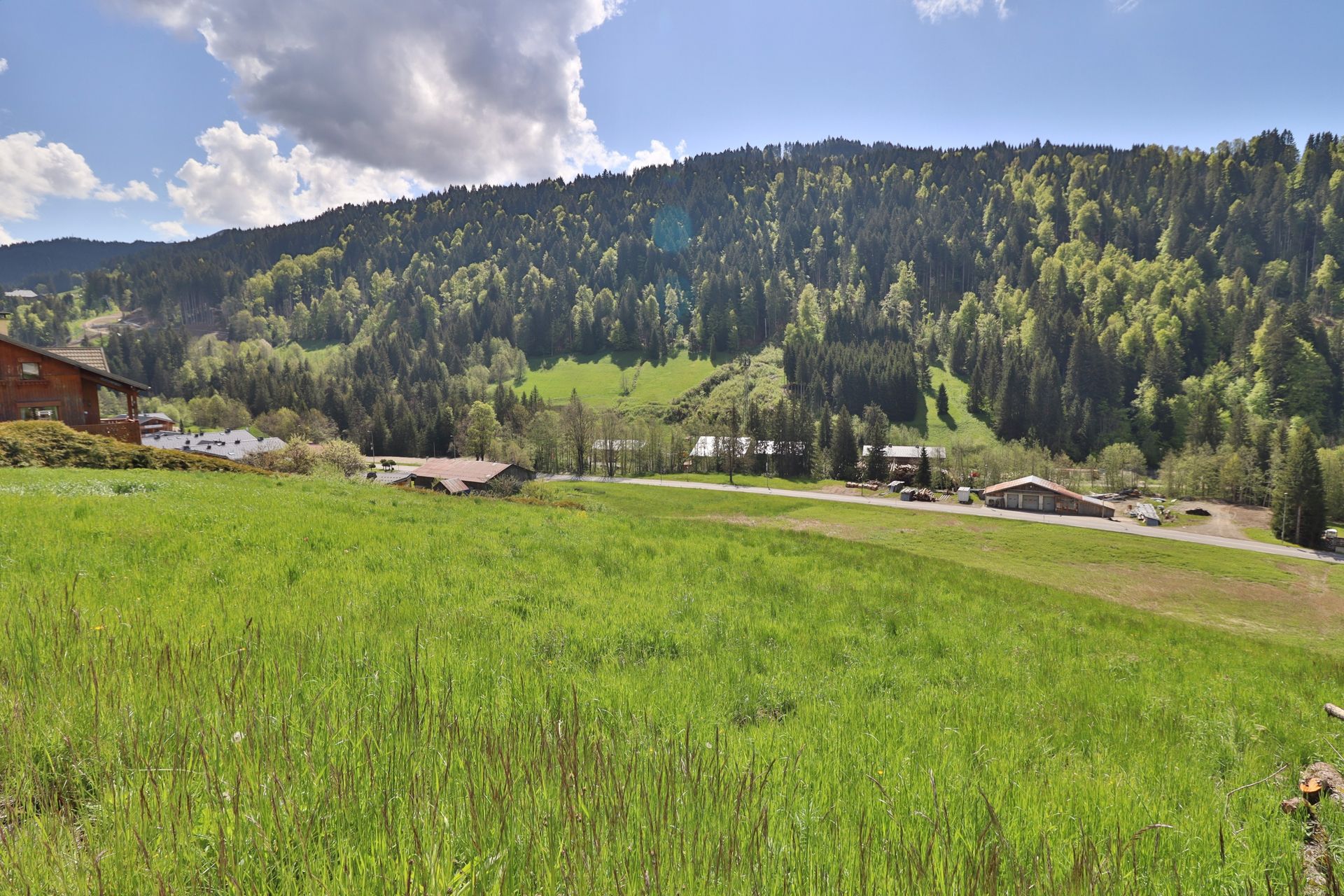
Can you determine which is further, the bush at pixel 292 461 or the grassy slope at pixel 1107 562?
the bush at pixel 292 461

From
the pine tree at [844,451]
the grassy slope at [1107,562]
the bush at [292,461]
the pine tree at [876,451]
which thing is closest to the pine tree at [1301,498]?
the grassy slope at [1107,562]

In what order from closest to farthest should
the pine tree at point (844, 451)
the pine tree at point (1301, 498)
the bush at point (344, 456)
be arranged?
1. the pine tree at point (1301, 498)
2. the bush at point (344, 456)
3. the pine tree at point (844, 451)

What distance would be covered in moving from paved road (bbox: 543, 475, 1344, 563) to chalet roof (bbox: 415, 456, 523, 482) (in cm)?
2643

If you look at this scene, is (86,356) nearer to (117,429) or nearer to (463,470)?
(117,429)

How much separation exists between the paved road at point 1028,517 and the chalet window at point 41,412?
7344 cm

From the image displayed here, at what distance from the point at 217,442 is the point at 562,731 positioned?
126 m

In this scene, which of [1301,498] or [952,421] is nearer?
[1301,498]

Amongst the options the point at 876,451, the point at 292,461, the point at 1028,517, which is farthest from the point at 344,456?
the point at 1028,517

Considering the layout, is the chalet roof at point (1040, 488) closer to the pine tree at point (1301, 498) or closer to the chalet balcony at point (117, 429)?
the pine tree at point (1301, 498)

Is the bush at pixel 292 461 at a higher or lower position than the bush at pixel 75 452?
lower

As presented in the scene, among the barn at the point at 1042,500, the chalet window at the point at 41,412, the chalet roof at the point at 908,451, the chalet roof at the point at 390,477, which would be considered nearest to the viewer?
the chalet window at the point at 41,412

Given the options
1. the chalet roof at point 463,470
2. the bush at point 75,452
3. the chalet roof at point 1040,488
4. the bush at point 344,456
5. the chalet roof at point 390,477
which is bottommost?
the chalet roof at point 1040,488

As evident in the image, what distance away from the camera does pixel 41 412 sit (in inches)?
1309

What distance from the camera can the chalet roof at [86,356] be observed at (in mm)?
34219
